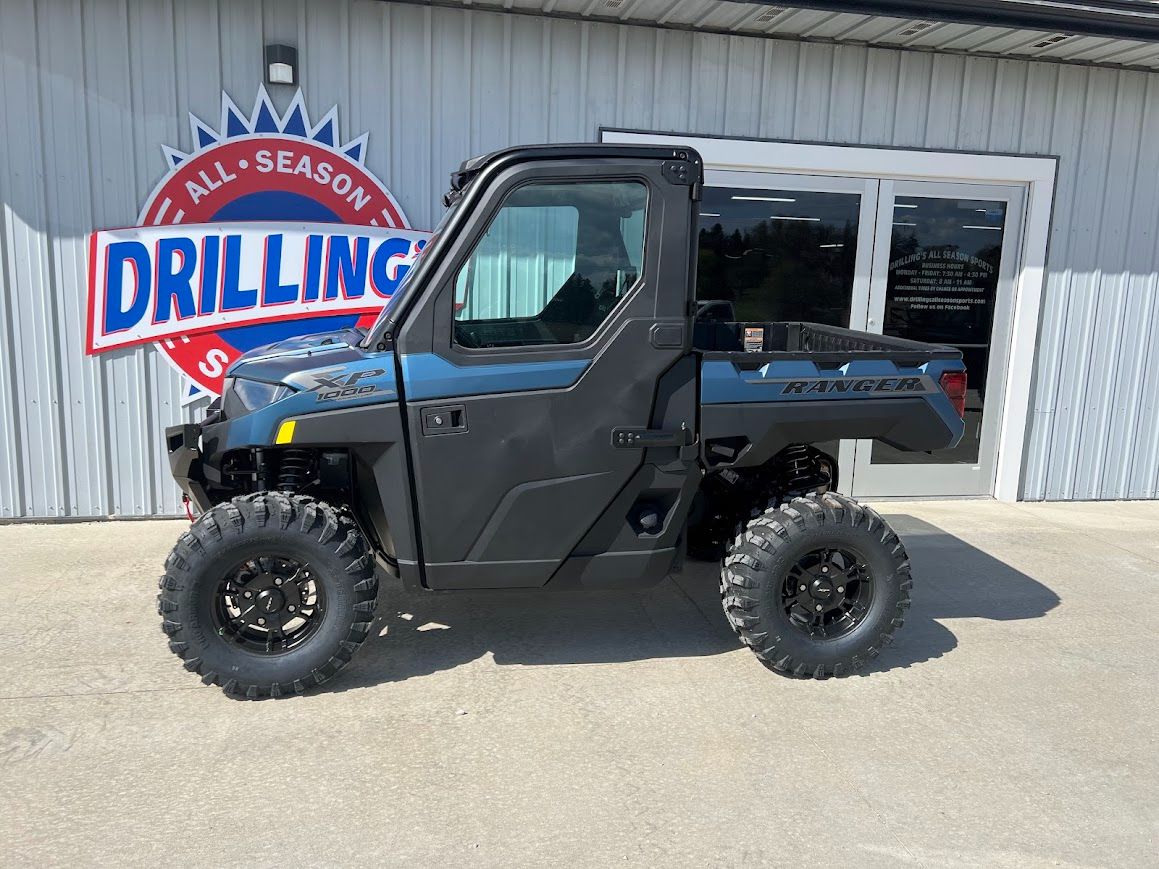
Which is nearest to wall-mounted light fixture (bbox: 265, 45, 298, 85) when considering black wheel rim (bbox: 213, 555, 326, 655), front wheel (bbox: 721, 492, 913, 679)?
black wheel rim (bbox: 213, 555, 326, 655)

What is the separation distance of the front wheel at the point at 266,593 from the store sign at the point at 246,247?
297 cm

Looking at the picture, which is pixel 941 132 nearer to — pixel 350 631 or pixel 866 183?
pixel 866 183

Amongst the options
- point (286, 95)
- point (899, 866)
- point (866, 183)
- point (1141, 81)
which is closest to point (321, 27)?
point (286, 95)

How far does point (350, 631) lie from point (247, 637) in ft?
1.45

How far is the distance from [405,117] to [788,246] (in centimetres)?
310

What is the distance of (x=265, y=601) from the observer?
3613 mm

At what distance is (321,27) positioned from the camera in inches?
235

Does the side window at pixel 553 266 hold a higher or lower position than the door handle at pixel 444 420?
higher

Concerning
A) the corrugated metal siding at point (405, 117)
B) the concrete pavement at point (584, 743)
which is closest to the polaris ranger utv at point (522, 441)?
the concrete pavement at point (584, 743)

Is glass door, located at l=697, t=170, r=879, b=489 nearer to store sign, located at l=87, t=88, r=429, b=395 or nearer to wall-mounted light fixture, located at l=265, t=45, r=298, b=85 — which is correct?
store sign, located at l=87, t=88, r=429, b=395

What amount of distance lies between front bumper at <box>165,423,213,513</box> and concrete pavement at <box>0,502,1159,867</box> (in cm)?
82

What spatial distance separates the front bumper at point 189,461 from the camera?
3703mm

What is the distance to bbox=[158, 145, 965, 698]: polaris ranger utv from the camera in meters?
3.51

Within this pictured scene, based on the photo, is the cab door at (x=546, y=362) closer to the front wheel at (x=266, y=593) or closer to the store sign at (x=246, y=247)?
the front wheel at (x=266, y=593)
